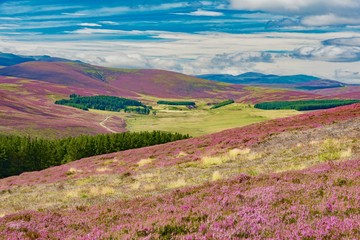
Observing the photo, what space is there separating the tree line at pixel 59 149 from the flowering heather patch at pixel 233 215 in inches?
3258

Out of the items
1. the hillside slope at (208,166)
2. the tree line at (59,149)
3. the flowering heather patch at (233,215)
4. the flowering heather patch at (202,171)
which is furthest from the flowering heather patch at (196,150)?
the tree line at (59,149)

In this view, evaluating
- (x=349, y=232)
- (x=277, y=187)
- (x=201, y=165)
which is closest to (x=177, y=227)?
(x=349, y=232)

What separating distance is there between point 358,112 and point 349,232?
40.3 m

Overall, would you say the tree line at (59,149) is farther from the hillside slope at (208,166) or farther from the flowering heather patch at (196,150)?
the hillside slope at (208,166)

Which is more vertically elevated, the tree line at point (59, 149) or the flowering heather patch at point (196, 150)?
the flowering heather patch at point (196, 150)

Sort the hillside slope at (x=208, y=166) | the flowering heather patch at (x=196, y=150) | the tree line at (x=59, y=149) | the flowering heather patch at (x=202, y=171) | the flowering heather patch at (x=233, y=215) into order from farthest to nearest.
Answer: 1. the tree line at (x=59, y=149)
2. the flowering heather patch at (x=196, y=150)
3. the hillside slope at (x=208, y=166)
4. the flowering heather patch at (x=202, y=171)
5. the flowering heather patch at (x=233, y=215)

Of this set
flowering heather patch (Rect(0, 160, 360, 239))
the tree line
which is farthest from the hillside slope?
the tree line

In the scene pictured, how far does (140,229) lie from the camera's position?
8656mm

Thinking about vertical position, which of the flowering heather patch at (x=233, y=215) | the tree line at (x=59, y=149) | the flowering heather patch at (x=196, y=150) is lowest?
the tree line at (x=59, y=149)

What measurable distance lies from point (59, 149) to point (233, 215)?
315ft

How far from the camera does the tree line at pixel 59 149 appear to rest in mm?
93625

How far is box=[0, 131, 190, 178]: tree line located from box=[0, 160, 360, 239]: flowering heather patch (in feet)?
271

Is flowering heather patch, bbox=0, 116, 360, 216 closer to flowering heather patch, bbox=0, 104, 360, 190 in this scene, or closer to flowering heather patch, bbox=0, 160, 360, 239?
flowering heather patch, bbox=0, 104, 360, 190

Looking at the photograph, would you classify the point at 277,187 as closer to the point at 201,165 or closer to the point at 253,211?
the point at 253,211
